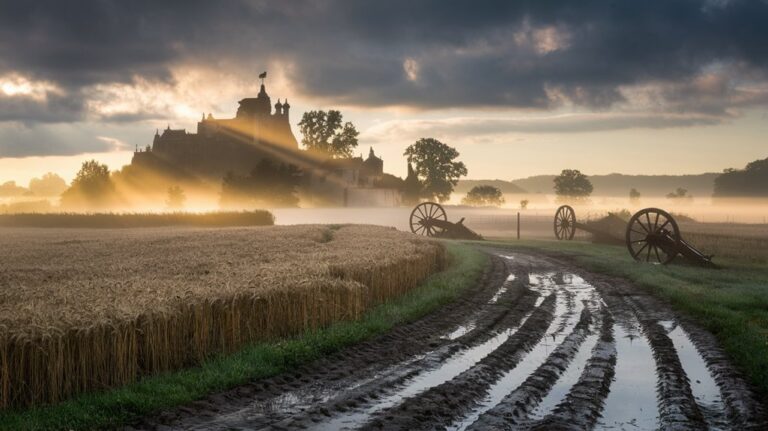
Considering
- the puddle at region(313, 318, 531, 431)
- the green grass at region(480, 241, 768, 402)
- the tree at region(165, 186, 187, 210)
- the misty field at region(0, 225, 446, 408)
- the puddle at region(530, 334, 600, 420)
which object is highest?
the tree at region(165, 186, 187, 210)

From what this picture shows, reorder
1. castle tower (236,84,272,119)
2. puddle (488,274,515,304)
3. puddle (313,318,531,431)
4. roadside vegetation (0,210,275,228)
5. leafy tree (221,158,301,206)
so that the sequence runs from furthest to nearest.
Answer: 1. castle tower (236,84,272,119)
2. leafy tree (221,158,301,206)
3. roadside vegetation (0,210,275,228)
4. puddle (488,274,515,304)
5. puddle (313,318,531,431)

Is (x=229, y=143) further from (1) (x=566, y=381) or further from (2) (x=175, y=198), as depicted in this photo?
(1) (x=566, y=381)

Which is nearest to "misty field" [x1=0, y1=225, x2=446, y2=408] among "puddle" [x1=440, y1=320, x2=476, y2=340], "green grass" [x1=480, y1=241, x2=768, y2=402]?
Result: "puddle" [x1=440, y1=320, x2=476, y2=340]

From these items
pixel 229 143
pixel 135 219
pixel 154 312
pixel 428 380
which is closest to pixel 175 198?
pixel 229 143

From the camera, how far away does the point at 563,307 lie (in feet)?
60.2

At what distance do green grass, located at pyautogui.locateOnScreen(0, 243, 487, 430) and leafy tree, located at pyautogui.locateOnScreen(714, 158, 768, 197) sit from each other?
170 m

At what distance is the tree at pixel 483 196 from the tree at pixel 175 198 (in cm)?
7524

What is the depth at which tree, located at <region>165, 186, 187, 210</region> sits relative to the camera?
9975cm

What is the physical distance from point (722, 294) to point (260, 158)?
9712 cm

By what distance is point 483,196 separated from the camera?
157000 millimetres

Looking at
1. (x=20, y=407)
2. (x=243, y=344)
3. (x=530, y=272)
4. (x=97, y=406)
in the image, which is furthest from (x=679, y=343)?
(x=530, y=272)

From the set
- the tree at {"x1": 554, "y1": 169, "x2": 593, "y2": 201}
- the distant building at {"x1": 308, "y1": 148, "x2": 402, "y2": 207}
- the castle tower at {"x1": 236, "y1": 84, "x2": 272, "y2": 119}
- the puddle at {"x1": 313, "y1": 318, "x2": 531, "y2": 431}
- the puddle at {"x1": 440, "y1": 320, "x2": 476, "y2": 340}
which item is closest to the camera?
the puddle at {"x1": 313, "y1": 318, "x2": 531, "y2": 431}

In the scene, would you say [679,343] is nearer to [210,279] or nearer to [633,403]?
[633,403]

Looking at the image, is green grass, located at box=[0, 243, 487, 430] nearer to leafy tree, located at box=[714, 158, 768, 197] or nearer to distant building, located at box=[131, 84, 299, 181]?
distant building, located at box=[131, 84, 299, 181]
